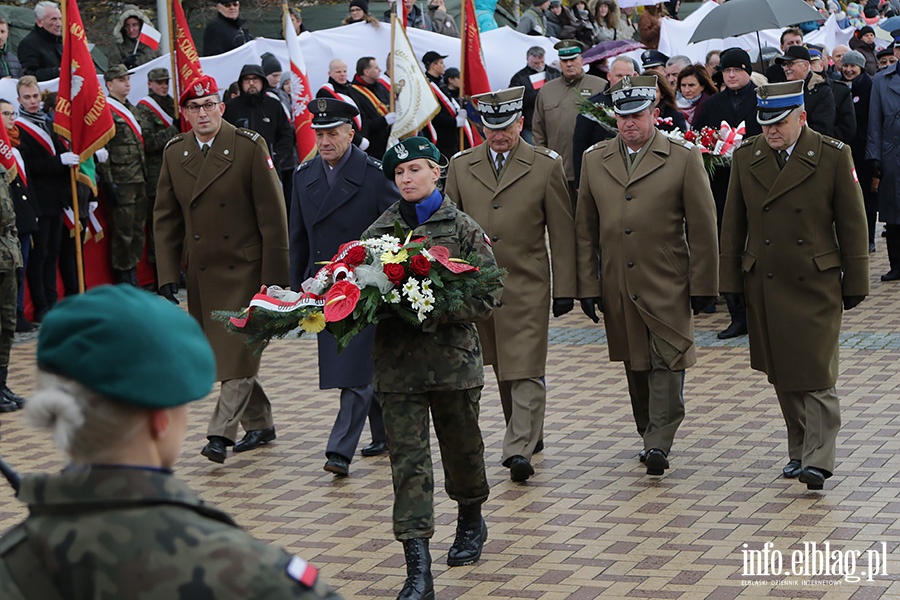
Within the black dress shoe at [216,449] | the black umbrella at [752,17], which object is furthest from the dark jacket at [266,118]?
the black dress shoe at [216,449]

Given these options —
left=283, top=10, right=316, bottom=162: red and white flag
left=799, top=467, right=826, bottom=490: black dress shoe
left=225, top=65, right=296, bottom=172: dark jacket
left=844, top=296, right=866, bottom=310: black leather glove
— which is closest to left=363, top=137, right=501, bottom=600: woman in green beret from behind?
left=799, top=467, right=826, bottom=490: black dress shoe

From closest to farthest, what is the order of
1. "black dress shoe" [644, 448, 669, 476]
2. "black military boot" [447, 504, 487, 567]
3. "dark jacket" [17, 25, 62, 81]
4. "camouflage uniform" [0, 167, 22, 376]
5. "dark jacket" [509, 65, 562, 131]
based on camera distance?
"black military boot" [447, 504, 487, 567]
"black dress shoe" [644, 448, 669, 476]
"camouflage uniform" [0, 167, 22, 376]
"dark jacket" [17, 25, 62, 81]
"dark jacket" [509, 65, 562, 131]

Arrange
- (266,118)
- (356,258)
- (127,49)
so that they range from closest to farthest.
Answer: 1. (356,258)
2. (266,118)
3. (127,49)

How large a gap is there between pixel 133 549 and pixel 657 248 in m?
6.10

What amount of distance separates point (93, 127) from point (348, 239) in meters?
5.34

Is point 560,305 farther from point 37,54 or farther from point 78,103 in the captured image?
point 37,54

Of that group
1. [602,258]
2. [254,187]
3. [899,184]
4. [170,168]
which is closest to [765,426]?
[602,258]

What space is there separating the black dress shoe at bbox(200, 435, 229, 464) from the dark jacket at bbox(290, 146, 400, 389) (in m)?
0.67

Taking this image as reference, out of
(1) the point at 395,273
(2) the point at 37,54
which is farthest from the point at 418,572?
(2) the point at 37,54

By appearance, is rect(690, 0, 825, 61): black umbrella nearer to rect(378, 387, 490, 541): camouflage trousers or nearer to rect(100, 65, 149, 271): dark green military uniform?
rect(100, 65, 149, 271): dark green military uniform

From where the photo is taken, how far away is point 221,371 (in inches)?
340

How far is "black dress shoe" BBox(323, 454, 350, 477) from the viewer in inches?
316

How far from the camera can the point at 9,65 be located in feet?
48.8

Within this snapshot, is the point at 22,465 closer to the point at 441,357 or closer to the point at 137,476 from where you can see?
the point at 441,357
